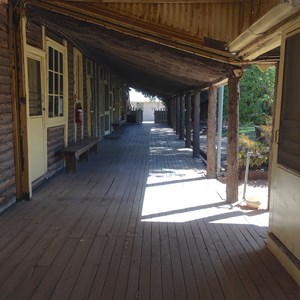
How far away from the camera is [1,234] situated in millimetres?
3533

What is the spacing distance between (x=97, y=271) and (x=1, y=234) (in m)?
1.26

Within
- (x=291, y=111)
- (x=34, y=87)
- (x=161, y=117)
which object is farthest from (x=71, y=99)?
(x=161, y=117)

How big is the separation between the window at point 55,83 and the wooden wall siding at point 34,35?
56 centimetres

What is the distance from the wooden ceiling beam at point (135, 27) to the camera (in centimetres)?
405

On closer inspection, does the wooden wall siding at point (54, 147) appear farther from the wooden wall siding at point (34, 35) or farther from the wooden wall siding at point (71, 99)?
the wooden wall siding at point (34, 35)

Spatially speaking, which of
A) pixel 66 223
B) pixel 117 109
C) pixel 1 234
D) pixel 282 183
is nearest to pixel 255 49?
pixel 282 183

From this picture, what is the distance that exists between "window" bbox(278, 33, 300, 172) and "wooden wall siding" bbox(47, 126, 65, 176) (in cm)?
406

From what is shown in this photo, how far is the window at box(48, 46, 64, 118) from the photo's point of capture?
240 inches

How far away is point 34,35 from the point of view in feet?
17.2

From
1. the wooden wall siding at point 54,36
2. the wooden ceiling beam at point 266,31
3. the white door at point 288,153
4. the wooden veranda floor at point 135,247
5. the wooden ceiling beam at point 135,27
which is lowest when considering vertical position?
the wooden veranda floor at point 135,247

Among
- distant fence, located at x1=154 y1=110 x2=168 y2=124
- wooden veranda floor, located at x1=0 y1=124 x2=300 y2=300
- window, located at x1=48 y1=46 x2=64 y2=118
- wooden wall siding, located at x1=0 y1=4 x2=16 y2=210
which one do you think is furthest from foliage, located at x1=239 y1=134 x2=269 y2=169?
distant fence, located at x1=154 y1=110 x2=168 y2=124

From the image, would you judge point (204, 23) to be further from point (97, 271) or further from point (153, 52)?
point (97, 271)

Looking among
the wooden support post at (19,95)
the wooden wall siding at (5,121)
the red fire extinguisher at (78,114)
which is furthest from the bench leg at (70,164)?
the wooden wall siding at (5,121)

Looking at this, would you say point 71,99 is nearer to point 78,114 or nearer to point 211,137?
point 78,114
